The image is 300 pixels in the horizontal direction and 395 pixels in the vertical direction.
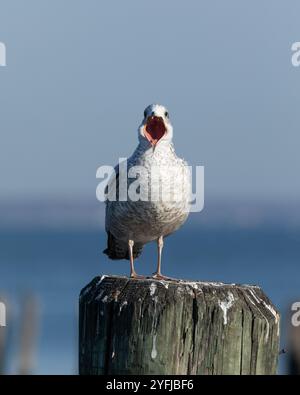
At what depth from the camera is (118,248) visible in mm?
10180

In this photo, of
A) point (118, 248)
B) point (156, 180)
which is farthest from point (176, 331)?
point (118, 248)

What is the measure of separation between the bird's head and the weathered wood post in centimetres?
276

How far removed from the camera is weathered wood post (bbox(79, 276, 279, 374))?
18.7 feet

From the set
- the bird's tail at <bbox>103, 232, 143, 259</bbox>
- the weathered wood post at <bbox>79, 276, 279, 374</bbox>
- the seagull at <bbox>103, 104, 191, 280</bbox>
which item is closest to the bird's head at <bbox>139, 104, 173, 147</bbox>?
the seagull at <bbox>103, 104, 191, 280</bbox>

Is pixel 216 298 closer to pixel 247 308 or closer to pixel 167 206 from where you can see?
pixel 247 308

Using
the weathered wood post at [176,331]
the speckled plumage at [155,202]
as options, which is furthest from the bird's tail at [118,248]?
the weathered wood post at [176,331]

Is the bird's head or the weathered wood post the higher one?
the bird's head

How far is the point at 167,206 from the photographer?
8742 mm

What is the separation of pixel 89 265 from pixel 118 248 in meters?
42.3

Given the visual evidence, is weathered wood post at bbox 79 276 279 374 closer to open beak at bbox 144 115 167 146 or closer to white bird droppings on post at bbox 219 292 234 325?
white bird droppings on post at bbox 219 292 234 325

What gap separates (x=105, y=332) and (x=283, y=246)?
70682 millimetres

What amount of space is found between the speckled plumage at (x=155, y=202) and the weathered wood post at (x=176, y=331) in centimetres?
271

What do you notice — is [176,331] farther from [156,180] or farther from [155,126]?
[155,126]
